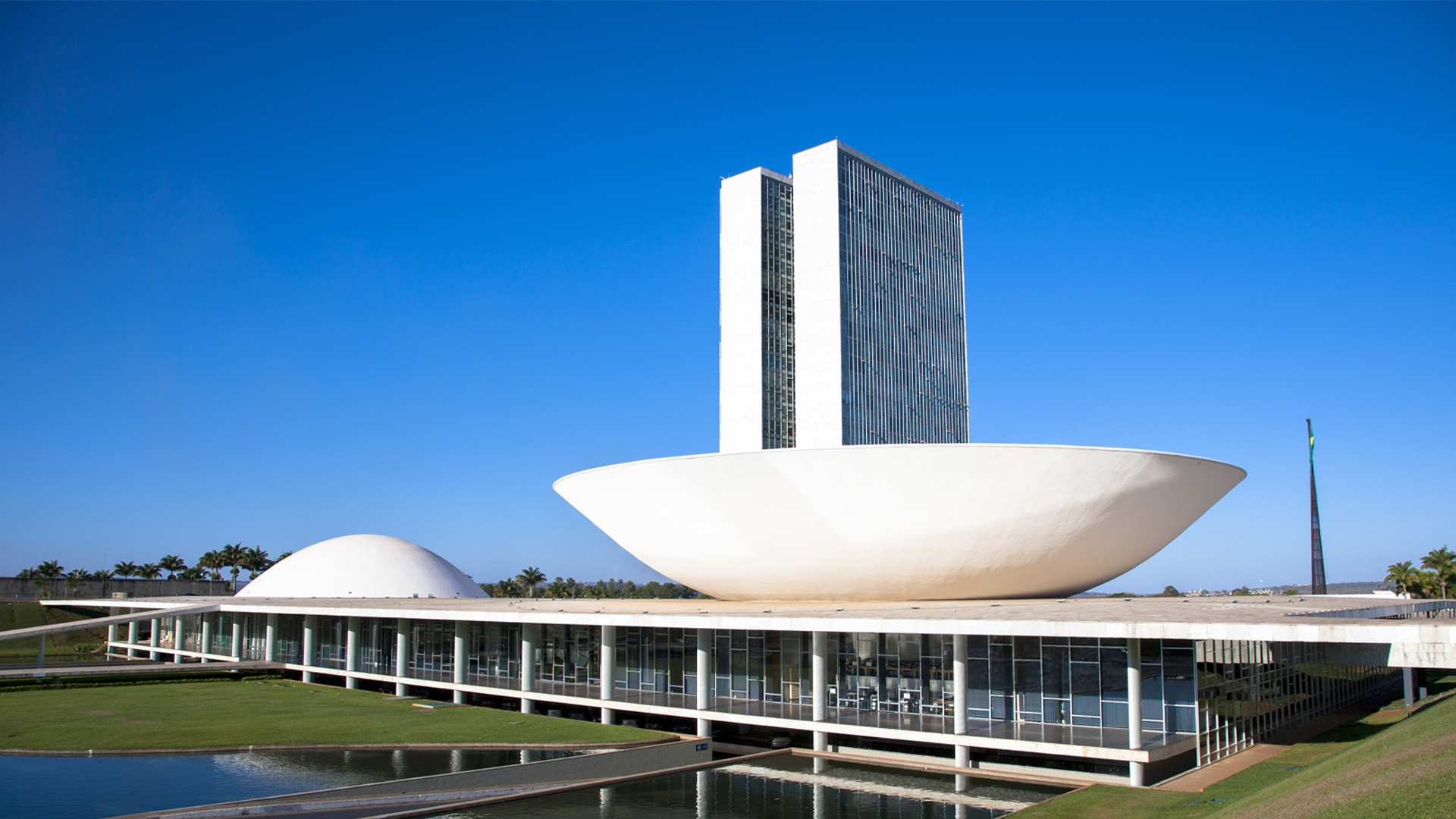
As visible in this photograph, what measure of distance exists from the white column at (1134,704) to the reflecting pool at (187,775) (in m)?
10.4

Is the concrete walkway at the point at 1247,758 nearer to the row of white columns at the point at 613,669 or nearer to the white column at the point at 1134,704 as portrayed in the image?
the white column at the point at 1134,704

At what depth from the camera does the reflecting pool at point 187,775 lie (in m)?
15.0

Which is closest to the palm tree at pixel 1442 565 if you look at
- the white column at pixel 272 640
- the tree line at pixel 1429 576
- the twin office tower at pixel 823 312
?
the tree line at pixel 1429 576

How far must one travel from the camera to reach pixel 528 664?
2581 cm

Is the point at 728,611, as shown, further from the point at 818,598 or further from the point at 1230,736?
the point at 1230,736

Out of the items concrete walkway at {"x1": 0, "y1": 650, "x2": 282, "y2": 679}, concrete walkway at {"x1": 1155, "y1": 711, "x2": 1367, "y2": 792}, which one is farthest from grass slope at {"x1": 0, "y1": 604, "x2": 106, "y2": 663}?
concrete walkway at {"x1": 1155, "y1": 711, "x2": 1367, "y2": 792}

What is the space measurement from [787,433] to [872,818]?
150 ft

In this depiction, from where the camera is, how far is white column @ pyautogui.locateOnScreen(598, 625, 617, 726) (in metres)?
24.0

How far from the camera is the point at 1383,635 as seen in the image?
1419 centimetres

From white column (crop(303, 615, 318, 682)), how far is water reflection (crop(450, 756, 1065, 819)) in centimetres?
2103

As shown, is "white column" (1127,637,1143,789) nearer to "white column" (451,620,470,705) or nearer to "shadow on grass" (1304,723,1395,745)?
"shadow on grass" (1304,723,1395,745)

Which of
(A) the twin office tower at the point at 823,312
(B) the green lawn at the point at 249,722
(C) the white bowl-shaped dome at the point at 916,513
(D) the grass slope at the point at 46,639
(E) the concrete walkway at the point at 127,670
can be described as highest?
(A) the twin office tower at the point at 823,312

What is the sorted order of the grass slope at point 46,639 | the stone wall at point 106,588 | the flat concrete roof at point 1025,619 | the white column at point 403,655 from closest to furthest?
1. the flat concrete roof at point 1025,619
2. the white column at point 403,655
3. the grass slope at point 46,639
4. the stone wall at point 106,588

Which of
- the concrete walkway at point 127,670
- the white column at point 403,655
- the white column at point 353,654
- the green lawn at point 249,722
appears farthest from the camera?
the concrete walkway at point 127,670
